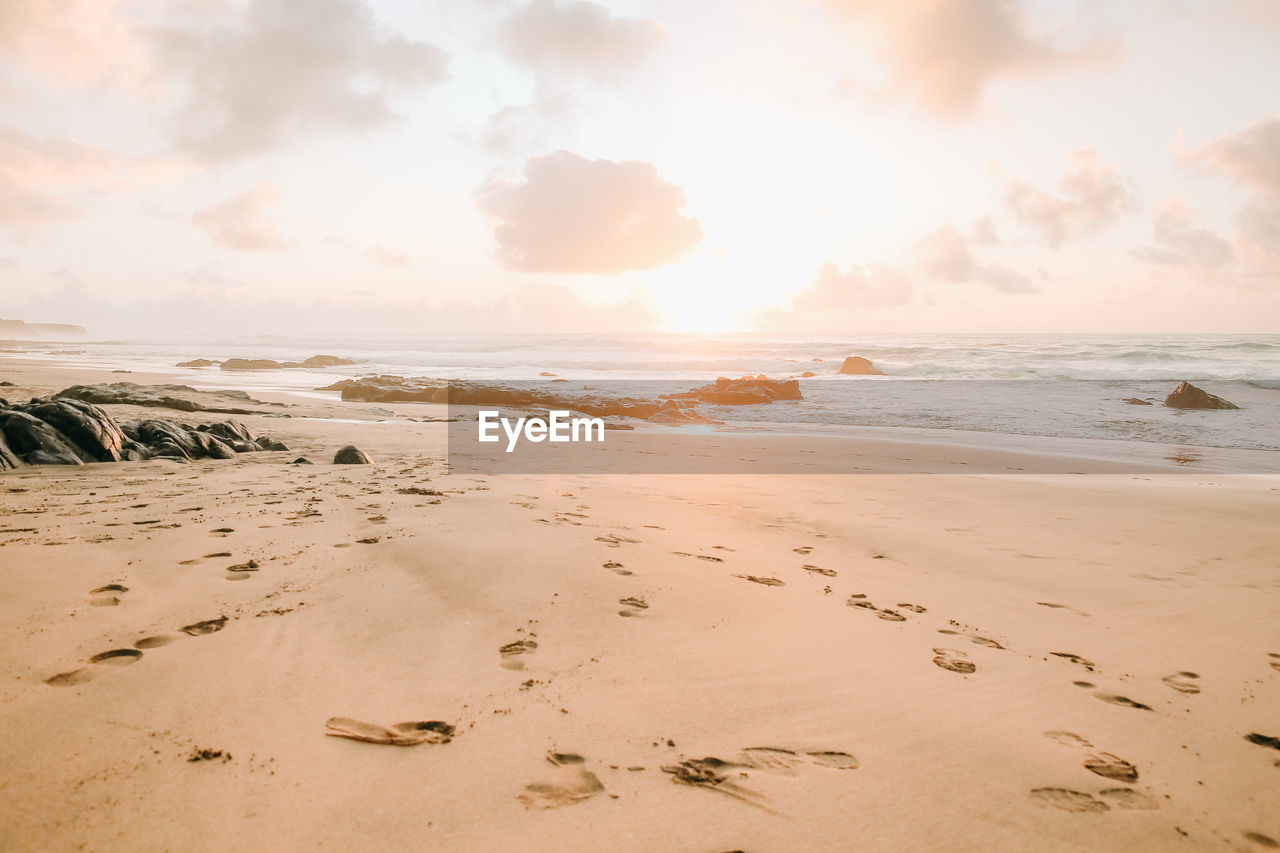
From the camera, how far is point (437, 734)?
1966 millimetres

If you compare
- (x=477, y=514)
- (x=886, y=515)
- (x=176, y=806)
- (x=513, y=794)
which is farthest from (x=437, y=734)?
(x=886, y=515)

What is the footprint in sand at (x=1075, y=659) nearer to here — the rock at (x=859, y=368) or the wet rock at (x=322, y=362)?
the rock at (x=859, y=368)

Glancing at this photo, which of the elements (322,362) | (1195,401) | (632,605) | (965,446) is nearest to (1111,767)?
(632,605)

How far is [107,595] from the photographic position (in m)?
2.77

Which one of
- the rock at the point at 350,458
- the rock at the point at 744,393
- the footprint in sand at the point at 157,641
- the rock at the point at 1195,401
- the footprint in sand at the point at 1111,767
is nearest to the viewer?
the footprint in sand at the point at 1111,767

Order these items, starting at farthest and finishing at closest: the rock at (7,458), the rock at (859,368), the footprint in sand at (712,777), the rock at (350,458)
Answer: the rock at (859,368)
the rock at (350,458)
the rock at (7,458)
the footprint in sand at (712,777)

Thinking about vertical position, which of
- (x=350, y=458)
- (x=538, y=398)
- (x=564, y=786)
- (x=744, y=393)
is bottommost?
(x=564, y=786)

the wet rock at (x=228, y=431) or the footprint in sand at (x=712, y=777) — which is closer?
the footprint in sand at (x=712, y=777)

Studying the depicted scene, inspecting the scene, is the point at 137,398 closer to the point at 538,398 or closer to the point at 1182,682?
the point at 538,398

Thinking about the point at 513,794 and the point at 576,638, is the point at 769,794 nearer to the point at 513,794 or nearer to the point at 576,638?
the point at 513,794

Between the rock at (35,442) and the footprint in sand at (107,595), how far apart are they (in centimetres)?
407

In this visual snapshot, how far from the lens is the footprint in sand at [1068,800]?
6.15ft

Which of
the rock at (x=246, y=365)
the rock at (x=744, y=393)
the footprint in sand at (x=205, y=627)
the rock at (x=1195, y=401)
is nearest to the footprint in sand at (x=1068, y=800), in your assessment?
the footprint in sand at (x=205, y=627)

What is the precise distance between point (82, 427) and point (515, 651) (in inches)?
242
